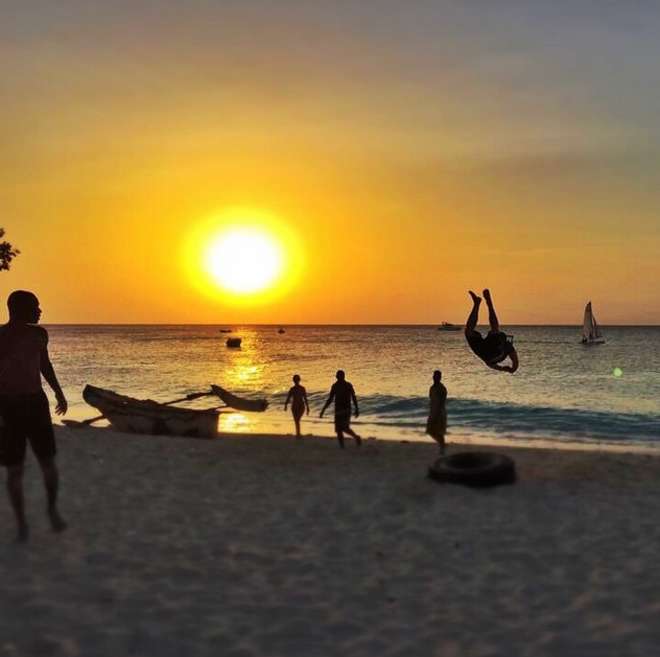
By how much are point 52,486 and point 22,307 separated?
2141 mm

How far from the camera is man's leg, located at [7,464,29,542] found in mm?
7181

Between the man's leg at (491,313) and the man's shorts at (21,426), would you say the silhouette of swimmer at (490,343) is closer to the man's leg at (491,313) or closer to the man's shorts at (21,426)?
the man's leg at (491,313)

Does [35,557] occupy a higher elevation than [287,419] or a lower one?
higher

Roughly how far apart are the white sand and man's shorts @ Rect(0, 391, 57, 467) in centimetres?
112

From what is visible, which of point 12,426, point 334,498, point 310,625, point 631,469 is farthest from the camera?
point 631,469

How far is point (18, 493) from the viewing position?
7.30 m

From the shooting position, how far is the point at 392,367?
79562 mm

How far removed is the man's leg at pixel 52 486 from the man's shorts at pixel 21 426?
0.62 feet

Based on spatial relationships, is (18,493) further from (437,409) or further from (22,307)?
(437,409)

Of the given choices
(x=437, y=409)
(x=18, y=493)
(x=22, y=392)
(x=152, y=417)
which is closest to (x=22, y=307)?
(x=22, y=392)

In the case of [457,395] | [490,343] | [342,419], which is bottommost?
[457,395]

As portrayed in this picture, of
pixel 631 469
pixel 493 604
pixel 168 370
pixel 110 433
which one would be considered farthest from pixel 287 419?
pixel 168 370

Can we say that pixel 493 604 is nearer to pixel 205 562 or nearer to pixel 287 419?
pixel 205 562

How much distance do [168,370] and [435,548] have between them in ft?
227
